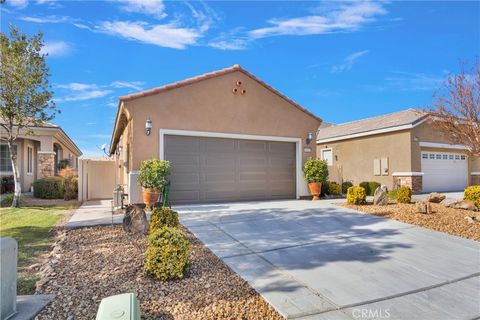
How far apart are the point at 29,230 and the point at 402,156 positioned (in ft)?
55.9

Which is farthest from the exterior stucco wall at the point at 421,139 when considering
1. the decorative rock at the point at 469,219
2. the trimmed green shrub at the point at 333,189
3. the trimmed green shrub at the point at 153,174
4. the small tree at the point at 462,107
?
the trimmed green shrub at the point at 153,174

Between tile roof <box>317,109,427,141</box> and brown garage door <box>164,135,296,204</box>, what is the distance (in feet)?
25.3

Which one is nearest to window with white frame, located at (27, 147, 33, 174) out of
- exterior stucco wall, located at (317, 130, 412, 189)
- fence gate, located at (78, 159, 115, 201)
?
fence gate, located at (78, 159, 115, 201)

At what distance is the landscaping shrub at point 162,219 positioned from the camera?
5.54 metres

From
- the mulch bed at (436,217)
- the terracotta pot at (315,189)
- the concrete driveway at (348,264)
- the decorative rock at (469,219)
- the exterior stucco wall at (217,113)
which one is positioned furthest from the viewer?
the terracotta pot at (315,189)

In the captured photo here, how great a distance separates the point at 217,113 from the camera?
1111 cm

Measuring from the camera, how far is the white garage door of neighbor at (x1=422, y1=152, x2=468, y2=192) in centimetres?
1700

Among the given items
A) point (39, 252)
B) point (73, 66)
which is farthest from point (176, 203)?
point (73, 66)

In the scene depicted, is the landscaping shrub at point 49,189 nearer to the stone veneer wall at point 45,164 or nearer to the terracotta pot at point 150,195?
the stone veneer wall at point 45,164

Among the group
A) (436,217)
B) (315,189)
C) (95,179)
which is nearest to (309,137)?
(315,189)

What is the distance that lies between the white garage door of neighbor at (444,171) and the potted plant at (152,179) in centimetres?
1515

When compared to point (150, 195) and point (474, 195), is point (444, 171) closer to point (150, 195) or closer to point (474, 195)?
point (474, 195)

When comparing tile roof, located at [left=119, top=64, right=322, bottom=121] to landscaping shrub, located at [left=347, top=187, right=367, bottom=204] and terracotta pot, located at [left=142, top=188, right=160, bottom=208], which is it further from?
landscaping shrub, located at [left=347, top=187, right=367, bottom=204]

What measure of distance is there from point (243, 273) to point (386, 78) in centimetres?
1440
